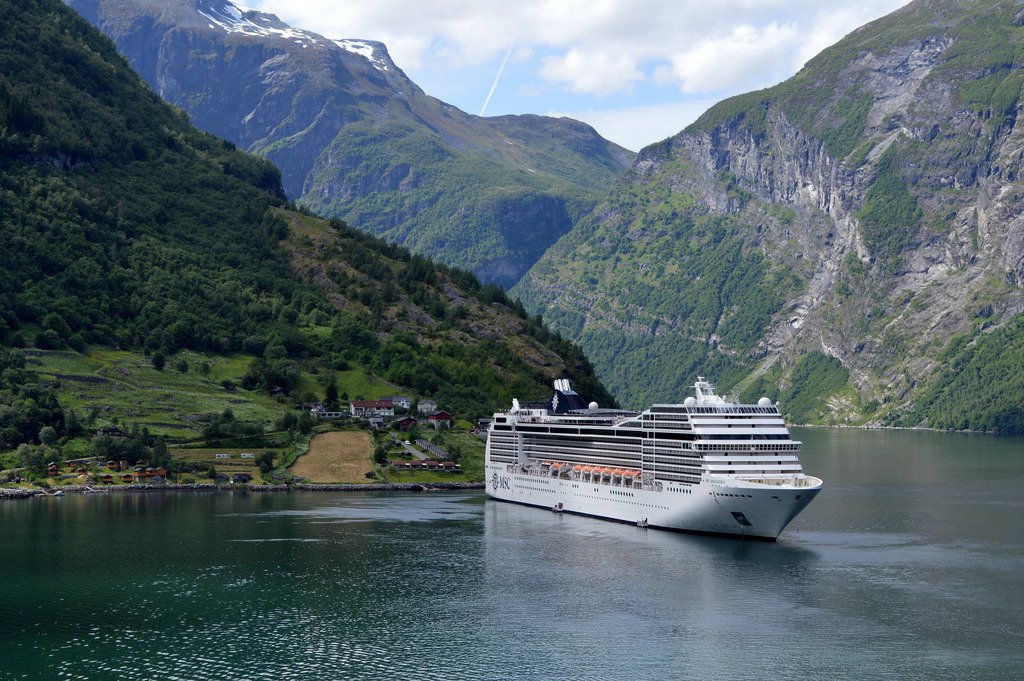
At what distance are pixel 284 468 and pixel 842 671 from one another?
411ft

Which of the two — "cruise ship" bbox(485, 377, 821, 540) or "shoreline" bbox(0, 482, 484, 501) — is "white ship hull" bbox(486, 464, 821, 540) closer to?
"cruise ship" bbox(485, 377, 821, 540)

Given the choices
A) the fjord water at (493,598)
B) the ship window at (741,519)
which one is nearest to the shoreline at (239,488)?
the fjord water at (493,598)

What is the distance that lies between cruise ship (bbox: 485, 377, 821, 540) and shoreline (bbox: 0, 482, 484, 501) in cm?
2988

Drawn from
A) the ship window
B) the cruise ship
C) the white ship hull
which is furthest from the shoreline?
the ship window

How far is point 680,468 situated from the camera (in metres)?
134

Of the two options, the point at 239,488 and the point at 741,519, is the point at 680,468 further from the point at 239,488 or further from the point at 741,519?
the point at 239,488

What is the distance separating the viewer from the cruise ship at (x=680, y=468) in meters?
128

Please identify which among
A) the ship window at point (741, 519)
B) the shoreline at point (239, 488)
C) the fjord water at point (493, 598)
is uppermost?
the shoreline at point (239, 488)

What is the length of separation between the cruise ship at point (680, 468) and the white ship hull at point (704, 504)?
4.1 inches

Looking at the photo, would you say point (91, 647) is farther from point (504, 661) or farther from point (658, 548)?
point (658, 548)

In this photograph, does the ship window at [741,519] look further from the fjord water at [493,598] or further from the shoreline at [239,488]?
the shoreline at [239,488]

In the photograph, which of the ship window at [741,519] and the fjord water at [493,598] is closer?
the fjord water at [493,598]

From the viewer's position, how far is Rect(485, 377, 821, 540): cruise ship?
127500 mm

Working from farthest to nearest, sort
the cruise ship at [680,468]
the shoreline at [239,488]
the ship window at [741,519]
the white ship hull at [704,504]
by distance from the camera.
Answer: the shoreline at [239,488], the ship window at [741,519], the cruise ship at [680,468], the white ship hull at [704,504]
